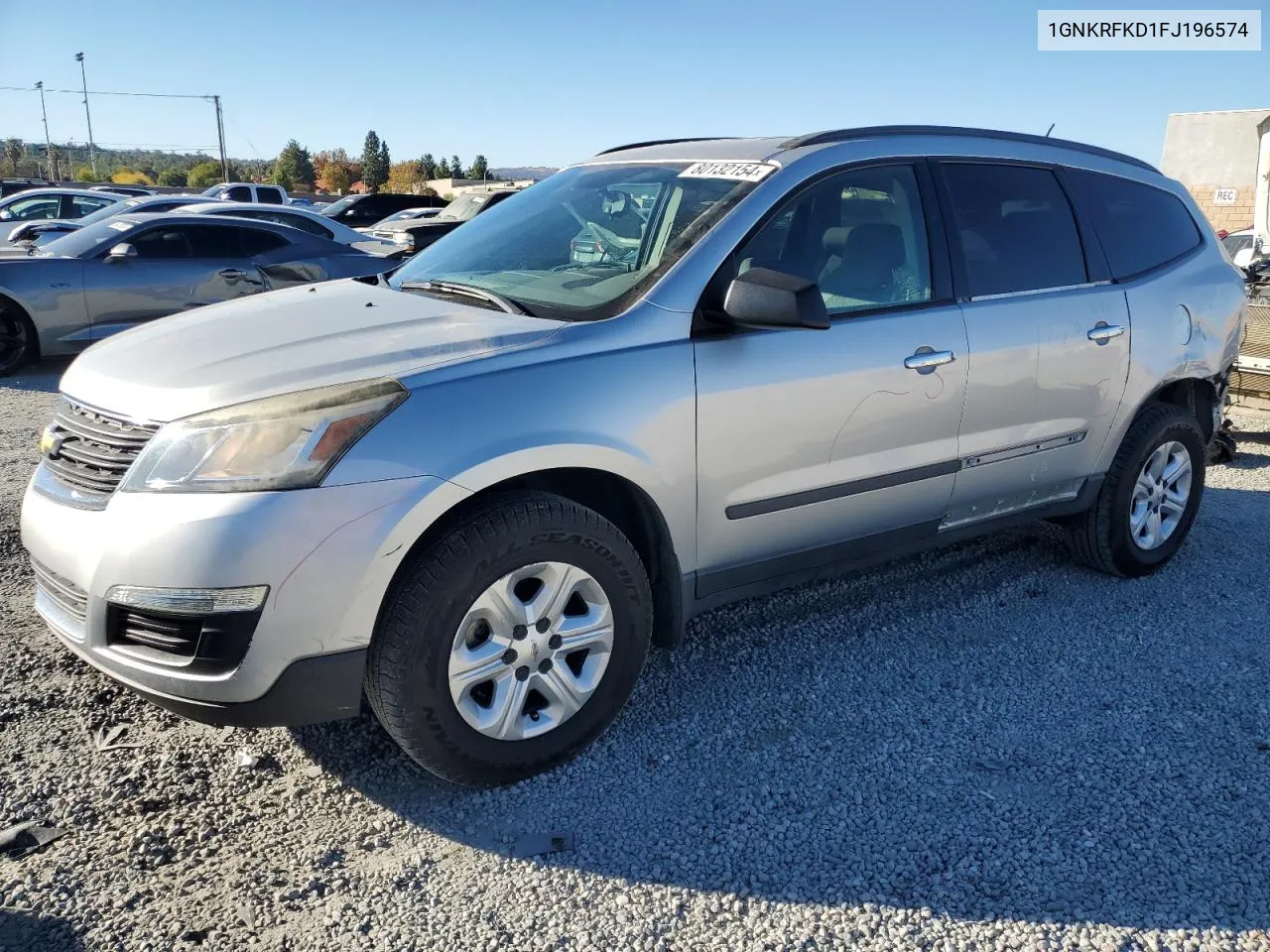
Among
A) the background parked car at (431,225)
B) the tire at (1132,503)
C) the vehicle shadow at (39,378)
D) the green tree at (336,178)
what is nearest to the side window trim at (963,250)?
the tire at (1132,503)

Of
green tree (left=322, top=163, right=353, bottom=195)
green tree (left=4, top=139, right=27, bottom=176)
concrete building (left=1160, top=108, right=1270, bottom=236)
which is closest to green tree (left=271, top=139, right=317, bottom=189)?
green tree (left=322, top=163, right=353, bottom=195)

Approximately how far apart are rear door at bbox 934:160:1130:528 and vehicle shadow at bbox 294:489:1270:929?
0.62 meters

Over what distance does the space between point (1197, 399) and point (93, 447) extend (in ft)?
15.1

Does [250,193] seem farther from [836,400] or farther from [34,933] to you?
[34,933]

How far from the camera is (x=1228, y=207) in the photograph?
79.2ft

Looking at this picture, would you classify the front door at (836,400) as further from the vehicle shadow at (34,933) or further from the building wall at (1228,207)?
the building wall at (1228,207)

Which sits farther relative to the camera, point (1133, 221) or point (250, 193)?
point (250, 193)

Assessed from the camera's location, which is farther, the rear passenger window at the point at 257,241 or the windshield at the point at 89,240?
the rear passenger window at the point at 257,241

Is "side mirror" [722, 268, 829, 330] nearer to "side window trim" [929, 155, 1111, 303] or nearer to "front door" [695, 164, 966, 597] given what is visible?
"front door" [695, 164, 966, 597]

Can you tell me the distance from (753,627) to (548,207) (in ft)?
5.90

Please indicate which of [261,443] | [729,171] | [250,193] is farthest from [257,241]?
[250,193]

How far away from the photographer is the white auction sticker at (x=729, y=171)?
3.41m

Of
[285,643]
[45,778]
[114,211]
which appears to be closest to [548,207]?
[285,643]

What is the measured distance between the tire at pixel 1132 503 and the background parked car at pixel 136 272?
632 cm
